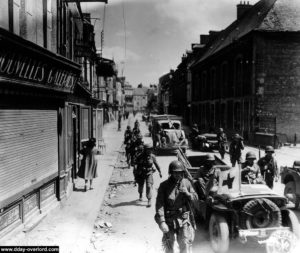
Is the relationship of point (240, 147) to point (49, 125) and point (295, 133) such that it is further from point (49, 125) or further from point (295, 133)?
point (295, 133)

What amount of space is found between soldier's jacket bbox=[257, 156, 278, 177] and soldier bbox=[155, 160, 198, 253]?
14.2ft

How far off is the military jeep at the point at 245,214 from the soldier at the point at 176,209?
99cm

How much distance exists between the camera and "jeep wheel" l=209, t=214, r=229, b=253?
19.2 feet

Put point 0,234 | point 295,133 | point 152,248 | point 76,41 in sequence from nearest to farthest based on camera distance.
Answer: point 0,234
point 152,248
point 76,41
point 295,133

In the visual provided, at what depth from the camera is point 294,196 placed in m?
8.55

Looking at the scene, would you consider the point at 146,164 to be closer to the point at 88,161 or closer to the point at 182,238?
the point at 88,161

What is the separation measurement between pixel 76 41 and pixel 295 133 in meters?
18.3

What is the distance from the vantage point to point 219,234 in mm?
5934

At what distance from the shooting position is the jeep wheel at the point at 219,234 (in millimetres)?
5844

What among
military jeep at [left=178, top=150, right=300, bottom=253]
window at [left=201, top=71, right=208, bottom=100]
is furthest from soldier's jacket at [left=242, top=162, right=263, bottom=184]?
window at [left=201, top=71, right=208, bottom=100]

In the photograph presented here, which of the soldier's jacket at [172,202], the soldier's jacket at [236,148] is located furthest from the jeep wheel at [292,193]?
→ the soldier's jacket at [236,148]

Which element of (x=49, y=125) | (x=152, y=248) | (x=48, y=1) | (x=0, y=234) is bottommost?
(x=152, y=248)

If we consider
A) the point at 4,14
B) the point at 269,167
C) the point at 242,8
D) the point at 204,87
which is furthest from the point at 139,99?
the point at 4,14

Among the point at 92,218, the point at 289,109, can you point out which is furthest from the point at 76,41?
the point at 289,109
